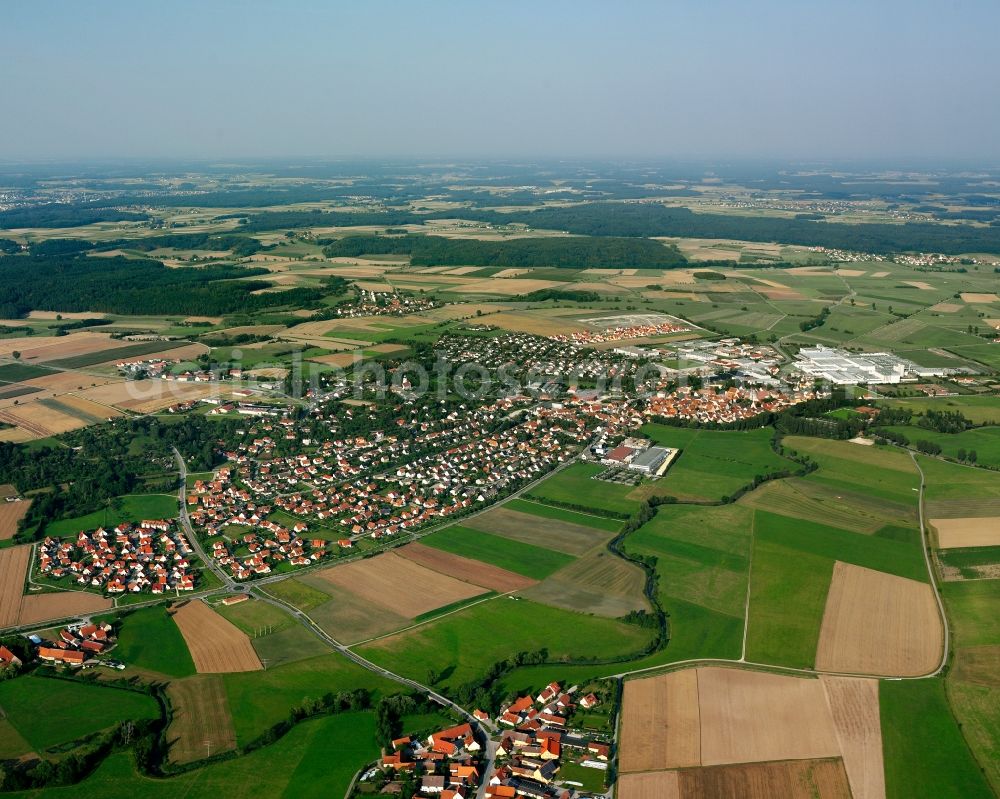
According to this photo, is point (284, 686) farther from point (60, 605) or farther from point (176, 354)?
point (176, 354)

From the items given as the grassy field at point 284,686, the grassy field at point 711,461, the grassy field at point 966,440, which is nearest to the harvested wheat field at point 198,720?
the grassy field at point 284,686

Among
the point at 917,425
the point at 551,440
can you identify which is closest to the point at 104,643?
the point at 551,440

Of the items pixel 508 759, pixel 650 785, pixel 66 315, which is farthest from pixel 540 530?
pixel 66 315

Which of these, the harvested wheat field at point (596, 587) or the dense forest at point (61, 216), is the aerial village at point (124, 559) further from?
the dense forest at point (61, 216)

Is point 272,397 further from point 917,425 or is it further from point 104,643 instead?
point 917,425

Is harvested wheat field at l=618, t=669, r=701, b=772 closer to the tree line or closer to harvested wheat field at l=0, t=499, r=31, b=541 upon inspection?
harvested wheat field at l=0, t=499, r=31, b=541
